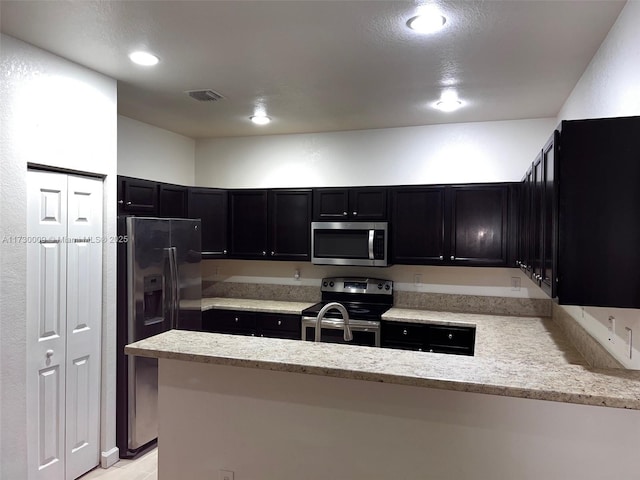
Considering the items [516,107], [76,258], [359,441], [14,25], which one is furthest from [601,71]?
[76,258]

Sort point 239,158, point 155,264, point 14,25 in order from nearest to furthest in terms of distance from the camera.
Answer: point 14,25 → point 155,264 → point 239,158

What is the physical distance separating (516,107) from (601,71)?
4.12 feet

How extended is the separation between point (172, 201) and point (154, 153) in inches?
27.5

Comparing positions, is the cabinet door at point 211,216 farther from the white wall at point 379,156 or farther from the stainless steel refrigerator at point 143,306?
the stainless steel refrigerator at point 143,306

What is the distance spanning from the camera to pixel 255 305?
15.0 ft

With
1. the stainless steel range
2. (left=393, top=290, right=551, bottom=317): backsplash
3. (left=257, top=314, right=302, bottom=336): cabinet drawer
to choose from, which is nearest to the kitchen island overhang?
the stainless steel range

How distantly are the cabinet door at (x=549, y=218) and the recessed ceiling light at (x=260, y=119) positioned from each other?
2.69 m

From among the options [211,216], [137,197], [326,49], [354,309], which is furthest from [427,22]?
[211,216]

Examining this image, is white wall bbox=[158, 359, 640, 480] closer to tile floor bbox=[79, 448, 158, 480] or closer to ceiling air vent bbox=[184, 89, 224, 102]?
tile floor bbox=[79, 448, 158, 480]

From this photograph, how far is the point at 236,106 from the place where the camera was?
377cm

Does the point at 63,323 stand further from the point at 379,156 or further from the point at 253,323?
the point at 379,156

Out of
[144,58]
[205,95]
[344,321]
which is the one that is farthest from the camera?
[205,95]

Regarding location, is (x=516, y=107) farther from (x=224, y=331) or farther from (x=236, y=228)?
(x=224, y=331)

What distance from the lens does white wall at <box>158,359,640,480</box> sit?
1.55 meters
